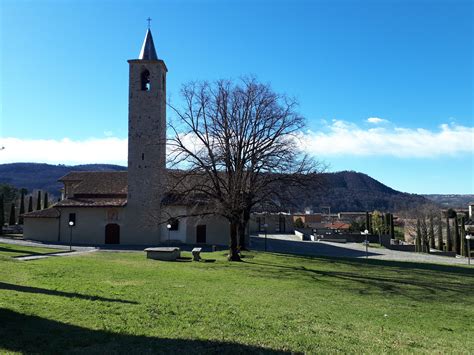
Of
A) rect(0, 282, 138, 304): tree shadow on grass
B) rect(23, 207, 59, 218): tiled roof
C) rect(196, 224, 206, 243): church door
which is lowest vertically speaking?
rect(0, 282, 138, 304): tree shadow on grass

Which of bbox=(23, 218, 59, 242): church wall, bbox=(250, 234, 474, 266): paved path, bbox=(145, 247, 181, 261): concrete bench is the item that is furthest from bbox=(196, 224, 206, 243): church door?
bbox=(145, 247, 181, 261): concrete bench

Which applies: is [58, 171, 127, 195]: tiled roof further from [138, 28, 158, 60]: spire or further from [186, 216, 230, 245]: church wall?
[138, 28, 158, 60]: spire

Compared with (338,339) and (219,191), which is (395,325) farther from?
(219,191)

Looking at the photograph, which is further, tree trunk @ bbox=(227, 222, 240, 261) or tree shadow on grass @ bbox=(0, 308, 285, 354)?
tree trunk @ bbox=(227, 222, 240, 261)

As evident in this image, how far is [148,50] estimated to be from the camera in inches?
1774

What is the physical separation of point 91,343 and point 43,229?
144 ft

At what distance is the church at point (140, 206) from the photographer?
44438 mm

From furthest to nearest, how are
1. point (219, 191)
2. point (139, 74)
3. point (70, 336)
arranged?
point (139, 74), point (219, 191), point (70, 336)

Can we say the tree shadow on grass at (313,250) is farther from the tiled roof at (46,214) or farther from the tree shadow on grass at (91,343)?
the tree shadow on grass at (91,343)

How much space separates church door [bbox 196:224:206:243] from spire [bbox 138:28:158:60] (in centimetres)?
1763

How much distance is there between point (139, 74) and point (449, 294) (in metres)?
36.0

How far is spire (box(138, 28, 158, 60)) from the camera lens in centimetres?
4475

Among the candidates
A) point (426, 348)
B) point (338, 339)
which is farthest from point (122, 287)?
point (426, 348)

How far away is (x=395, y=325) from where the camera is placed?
10.4 meters
